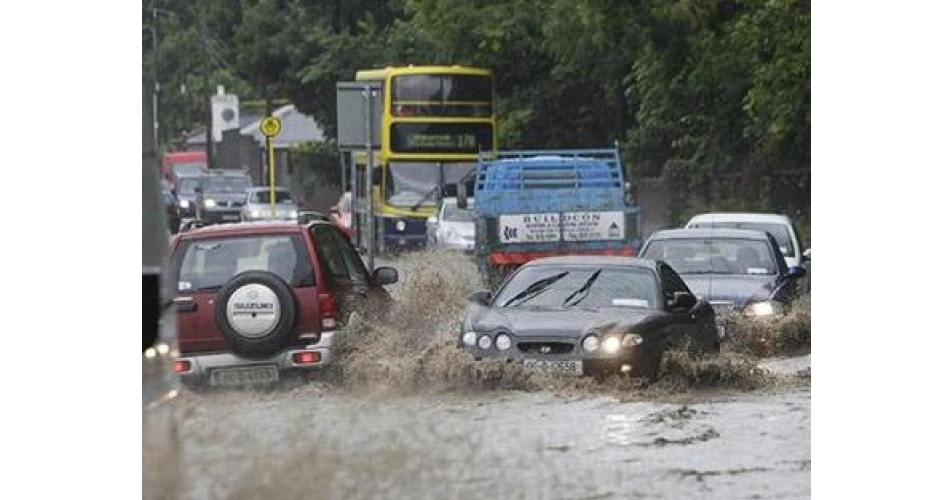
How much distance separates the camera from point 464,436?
10883 millimetres

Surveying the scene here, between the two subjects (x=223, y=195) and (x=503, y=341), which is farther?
(x=223, y=195)

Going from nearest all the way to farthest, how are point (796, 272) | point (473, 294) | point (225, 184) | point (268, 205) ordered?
point (473, 294)
point (268, 205)
point (796, 272)
point (225, 184)

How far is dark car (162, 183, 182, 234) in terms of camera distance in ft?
35.7

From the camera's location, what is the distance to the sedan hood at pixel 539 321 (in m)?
10.9

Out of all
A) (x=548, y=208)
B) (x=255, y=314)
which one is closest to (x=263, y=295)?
(x=255, y=314)

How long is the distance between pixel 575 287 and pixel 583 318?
154 mm

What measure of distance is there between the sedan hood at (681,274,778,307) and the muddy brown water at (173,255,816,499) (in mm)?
637

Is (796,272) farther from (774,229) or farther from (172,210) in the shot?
(172,210)

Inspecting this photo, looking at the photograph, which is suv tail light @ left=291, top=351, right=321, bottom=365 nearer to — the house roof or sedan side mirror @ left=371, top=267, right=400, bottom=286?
sedan side mirror @ left=371, top=267, right=400, bottom=286

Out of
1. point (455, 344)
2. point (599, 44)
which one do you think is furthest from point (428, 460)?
point (599, 44)

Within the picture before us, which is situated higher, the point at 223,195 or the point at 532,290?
the point at 223,195

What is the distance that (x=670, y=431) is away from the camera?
10.8m

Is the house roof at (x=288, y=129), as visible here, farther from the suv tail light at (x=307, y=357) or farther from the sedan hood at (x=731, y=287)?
the sedan hood at (x=731, y=287)

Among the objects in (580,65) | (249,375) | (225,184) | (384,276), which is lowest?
(249,375)
